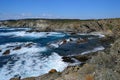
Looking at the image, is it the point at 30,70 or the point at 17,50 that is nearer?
the point at 30,70

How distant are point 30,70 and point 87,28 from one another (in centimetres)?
7159

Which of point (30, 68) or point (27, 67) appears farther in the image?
point (27, 67)

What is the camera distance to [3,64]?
2827 centimetres

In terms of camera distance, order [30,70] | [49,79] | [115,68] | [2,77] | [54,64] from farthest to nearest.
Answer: [54,64] < [30,70] < [2,77] < [49,79] < [115,68]

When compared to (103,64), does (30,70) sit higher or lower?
lower

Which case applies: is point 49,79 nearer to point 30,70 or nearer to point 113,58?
point 113,58

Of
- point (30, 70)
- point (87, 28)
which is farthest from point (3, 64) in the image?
point (87, 28)

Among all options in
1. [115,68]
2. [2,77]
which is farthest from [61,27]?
[115,68]

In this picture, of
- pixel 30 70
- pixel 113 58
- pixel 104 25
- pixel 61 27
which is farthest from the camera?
pixel 61 27

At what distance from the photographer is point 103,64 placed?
50.2 ft

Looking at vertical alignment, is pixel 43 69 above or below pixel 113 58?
below

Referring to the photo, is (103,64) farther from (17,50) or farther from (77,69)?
(17,50)

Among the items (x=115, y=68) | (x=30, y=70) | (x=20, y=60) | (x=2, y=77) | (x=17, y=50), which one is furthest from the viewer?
(x=17, y=50)

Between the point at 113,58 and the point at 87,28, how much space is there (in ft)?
254
